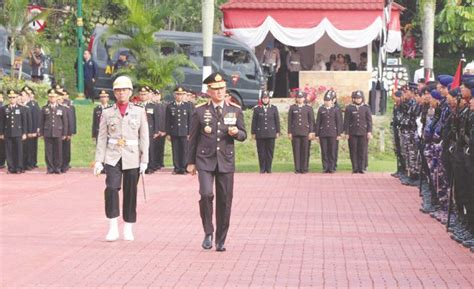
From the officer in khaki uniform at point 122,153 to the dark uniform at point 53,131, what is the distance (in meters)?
14.1

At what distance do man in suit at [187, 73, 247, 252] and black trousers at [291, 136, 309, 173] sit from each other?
15306 millimetres

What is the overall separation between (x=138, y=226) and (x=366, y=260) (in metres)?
4.41

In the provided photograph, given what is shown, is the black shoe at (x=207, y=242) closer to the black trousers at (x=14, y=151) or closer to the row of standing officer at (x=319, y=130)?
the row of standing officer at (x=319, y=130)

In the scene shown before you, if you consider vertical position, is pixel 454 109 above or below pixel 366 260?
above

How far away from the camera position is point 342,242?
48.6 feet

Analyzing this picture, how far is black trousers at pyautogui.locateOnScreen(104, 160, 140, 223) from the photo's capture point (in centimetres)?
1481

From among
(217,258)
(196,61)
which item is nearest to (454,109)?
(217,258)

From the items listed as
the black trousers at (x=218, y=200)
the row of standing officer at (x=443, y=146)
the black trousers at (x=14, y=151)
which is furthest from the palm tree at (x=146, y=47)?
A: the black trousers at (x=218, y=200)

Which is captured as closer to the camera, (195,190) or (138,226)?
(138,226)

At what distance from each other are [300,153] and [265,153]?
846mm

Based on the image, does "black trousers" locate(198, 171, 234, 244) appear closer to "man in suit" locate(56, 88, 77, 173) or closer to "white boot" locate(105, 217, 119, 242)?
"white boot" locate(105, 217, 119, 242)

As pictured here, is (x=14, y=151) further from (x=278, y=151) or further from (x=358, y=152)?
(x=358, y=152)

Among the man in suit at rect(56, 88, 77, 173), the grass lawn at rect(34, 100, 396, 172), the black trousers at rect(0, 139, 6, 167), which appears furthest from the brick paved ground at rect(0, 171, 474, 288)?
the grass lawn at rect(34, 100, 396, 172)

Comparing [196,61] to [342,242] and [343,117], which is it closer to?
[343,117]
